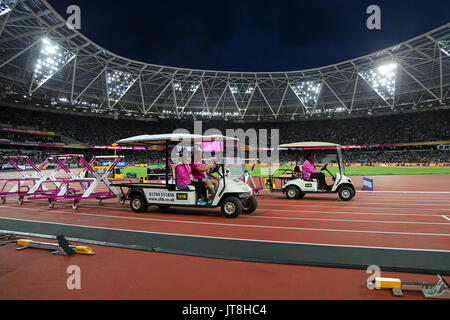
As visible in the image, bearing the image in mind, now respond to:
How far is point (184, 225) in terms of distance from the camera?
6508 millimetres

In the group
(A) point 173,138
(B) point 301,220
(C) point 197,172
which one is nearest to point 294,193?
(B) point 301,220

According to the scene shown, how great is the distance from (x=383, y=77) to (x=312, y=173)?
3997 centimetres

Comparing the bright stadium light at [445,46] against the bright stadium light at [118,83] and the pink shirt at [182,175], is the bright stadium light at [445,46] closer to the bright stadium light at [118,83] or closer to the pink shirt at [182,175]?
the pink shirt at [182,175]

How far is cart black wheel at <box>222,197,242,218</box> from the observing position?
7211 millimetres

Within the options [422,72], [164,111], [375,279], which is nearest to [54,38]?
[164,111]

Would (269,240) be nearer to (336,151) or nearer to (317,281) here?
(317,281)

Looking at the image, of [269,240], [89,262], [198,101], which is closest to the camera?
[89,262]

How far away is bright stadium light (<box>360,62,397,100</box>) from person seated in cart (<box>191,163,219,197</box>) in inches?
1634

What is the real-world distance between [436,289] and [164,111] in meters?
56.4

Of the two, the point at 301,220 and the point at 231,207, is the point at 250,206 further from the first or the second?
the point at 301,220

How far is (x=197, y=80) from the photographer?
48.5 meters

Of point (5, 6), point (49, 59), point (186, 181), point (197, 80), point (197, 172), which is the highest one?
point (197, 80)

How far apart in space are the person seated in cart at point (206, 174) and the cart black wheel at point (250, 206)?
116 cm

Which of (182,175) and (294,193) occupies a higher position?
(182,175)
